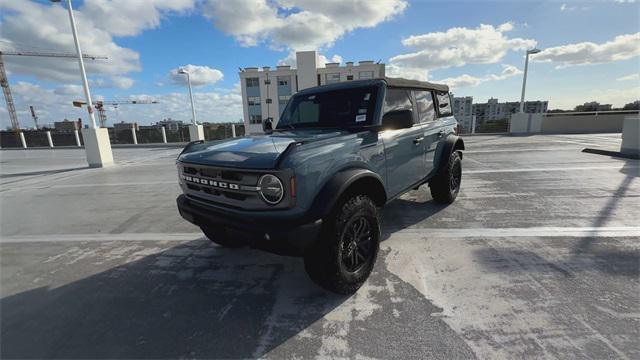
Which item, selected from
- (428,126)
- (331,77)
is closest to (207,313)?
(428,126)

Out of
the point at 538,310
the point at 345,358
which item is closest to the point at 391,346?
the point at 345,358

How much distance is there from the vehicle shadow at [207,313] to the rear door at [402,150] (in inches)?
40.6

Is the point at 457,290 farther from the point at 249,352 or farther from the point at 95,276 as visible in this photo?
the point at 95,276

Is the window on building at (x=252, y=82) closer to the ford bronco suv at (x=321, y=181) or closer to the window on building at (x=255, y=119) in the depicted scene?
the window on building at (x=255, y=119)

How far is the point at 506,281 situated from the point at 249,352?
88.0 inches

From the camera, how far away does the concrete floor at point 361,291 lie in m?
1.99

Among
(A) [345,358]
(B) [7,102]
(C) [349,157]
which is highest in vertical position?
(B) [7,102]

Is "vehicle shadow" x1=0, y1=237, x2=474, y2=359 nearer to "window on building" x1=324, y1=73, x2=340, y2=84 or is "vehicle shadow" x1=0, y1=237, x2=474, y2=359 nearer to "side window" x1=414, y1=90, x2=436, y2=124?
"side window" x1=414, y1=90, x2=436, y2=124

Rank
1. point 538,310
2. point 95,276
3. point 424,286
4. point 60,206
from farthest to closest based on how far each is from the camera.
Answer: point 60,206 < point 95,276 < point 424,286 < point 538,310

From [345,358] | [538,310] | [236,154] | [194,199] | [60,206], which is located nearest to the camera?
[345,358]

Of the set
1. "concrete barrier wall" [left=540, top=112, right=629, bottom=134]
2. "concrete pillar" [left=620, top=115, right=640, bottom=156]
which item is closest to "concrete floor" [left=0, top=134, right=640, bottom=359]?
"concrete pillar" [left=620, top=115, right=640, bottom=156]

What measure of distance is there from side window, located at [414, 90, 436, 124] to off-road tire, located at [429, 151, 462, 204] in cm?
74

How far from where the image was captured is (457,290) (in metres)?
2.51

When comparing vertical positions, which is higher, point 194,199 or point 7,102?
point 7,102
